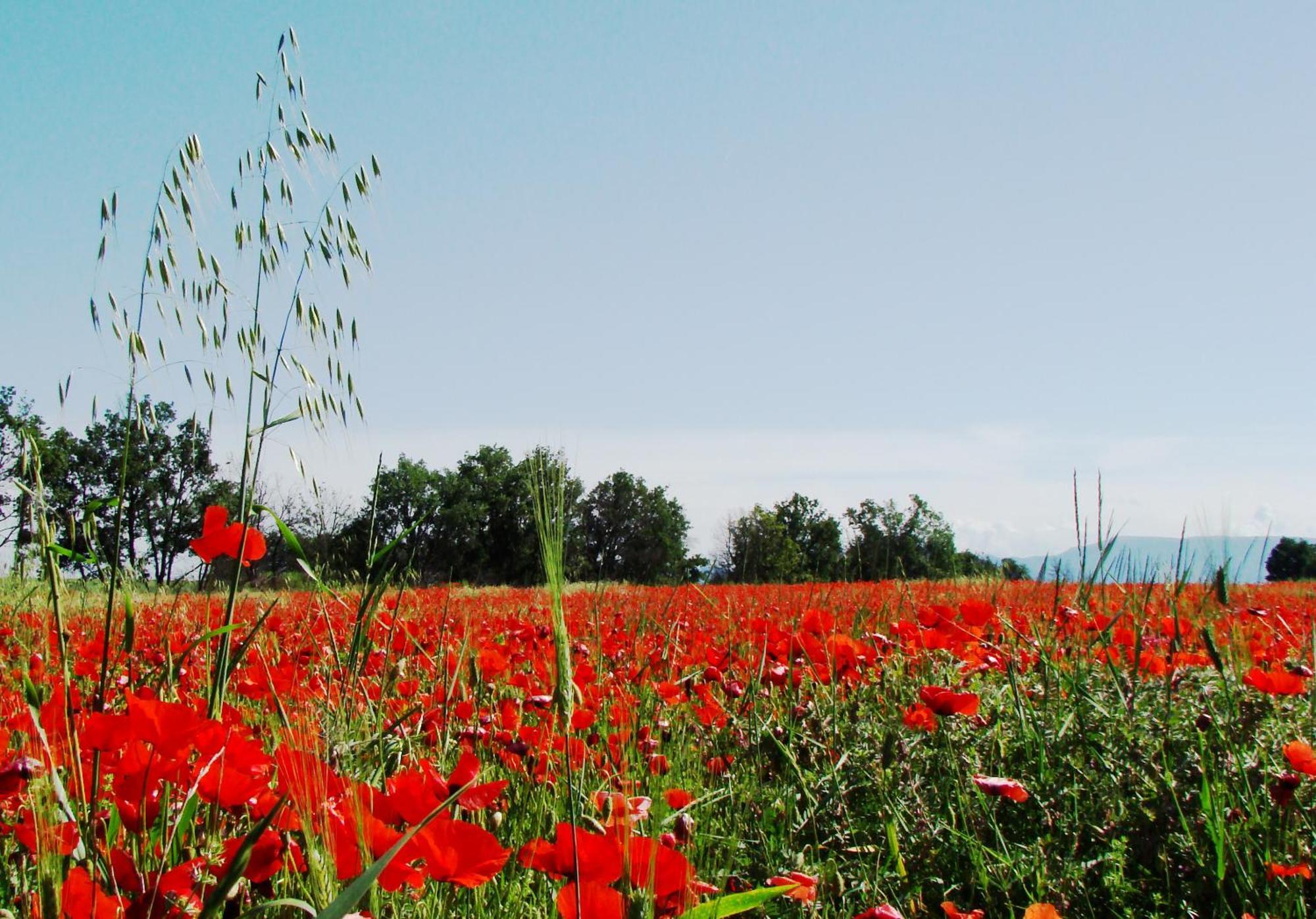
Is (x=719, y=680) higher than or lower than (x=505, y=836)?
higher

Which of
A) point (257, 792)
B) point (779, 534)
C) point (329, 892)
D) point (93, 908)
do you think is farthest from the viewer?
point (779, 534)

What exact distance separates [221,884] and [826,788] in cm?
148

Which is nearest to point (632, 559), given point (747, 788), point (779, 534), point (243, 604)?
point (779, 534)

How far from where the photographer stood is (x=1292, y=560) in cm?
4938

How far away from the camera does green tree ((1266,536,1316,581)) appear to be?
47.0 m

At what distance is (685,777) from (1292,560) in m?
59.6

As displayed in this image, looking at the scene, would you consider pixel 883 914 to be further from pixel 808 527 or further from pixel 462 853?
pixel 808 527

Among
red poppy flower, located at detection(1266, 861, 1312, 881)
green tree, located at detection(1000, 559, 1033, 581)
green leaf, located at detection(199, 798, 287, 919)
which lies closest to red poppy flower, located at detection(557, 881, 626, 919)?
green leaf, located at detection(199, 798, 287, 919)

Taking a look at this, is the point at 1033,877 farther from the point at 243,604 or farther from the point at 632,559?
the point at 632,559

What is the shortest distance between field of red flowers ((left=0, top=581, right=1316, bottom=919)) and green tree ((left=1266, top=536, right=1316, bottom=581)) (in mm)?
53230

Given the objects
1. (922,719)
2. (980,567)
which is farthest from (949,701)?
(980,567)

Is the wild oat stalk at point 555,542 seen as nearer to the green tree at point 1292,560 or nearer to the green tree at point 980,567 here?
the green tree at point 980,567

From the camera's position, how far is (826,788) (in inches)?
78.7

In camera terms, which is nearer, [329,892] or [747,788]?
[329,892]
